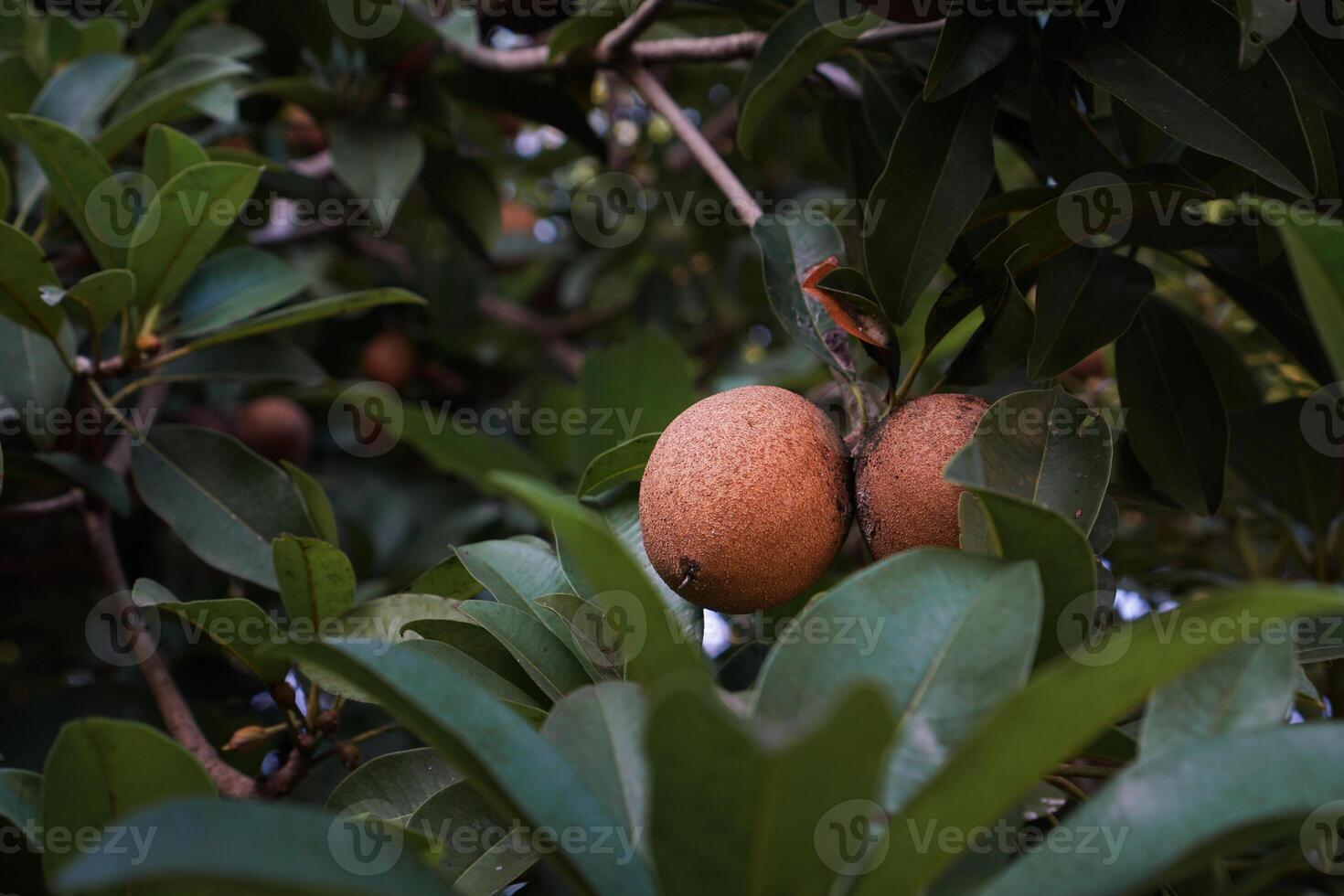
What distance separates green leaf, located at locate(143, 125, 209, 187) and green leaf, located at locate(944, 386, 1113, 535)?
2.89ft

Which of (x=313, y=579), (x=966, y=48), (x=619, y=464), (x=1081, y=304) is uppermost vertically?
(x=966, y=48)

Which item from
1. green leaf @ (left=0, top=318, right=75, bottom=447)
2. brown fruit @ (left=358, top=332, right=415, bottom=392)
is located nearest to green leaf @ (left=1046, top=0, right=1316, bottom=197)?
green leaf @ (left=0, top=318, right=75, bottom=447)

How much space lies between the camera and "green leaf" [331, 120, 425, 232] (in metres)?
1.49

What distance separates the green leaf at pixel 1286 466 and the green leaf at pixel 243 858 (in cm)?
116

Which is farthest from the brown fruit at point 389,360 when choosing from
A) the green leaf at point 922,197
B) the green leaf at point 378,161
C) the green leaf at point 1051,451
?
the green leaf at point 1051,451

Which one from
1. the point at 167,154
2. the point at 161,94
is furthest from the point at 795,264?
the point at 161,94

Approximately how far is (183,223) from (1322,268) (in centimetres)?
103

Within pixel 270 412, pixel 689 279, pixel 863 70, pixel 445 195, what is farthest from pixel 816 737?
pixel 689 279

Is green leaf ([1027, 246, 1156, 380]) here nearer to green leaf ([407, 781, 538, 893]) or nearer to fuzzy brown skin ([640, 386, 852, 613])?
fuzzy brown skin ([640, 386, 852, 613])

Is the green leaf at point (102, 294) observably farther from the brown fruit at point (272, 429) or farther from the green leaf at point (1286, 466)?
the green leaf at point (1286, 466)

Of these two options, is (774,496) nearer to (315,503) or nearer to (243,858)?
(243,858)

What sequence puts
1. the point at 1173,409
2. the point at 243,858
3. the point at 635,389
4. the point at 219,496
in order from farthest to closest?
the point at 635,389 < the point at 219,496 < the point at 1173,409 < the point at 243,858

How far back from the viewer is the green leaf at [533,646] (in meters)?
0.78

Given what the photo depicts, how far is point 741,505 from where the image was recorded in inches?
30.7
